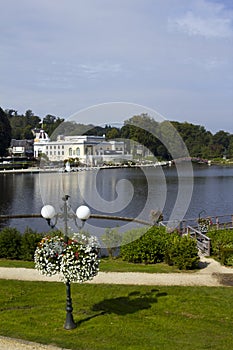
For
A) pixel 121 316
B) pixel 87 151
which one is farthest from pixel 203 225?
pixel 87 151

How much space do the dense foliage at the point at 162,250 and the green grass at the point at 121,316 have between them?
102 inches

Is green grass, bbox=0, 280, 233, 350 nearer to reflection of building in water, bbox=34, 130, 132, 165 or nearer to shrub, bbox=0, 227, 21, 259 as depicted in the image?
shrub, bbox=0, 227, 21, 259

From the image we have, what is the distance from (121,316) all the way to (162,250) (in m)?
6.00

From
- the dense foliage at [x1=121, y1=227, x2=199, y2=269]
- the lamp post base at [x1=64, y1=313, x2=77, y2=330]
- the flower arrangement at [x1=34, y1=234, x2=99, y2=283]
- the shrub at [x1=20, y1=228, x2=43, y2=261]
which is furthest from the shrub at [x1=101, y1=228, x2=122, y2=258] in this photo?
the flower arrangement at [x1=34, y1=234, x2=99, y2=283]

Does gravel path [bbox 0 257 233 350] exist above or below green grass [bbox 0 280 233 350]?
below

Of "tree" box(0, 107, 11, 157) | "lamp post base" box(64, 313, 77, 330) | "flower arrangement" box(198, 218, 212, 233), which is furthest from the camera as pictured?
"tree" box(0, 107, 11, 157)

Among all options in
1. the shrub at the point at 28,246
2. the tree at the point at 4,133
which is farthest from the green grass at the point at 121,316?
the tree at the point at 4,133

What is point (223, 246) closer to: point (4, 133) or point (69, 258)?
point (69, 258)

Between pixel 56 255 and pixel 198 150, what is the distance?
139064 millimetres

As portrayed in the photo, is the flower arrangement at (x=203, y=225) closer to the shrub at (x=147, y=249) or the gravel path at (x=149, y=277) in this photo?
the shrub at (x=147, y=249)

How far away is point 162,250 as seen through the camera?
47.2 ft

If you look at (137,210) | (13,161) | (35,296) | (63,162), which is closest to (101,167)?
(63,162)

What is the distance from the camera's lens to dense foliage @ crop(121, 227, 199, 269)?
13359 millimetres

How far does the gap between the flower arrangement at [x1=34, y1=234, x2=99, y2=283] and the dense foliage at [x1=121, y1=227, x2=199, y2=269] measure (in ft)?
Answer: 20.3
